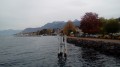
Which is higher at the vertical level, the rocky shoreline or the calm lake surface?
the rocky shoreline

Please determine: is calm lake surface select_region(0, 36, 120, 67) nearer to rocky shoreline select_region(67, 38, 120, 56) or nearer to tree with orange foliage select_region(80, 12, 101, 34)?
rocky shoreline select_region(67, 38, 120, 56)

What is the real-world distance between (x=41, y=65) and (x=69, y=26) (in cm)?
9790

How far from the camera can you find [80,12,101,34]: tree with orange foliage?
80.5 metres

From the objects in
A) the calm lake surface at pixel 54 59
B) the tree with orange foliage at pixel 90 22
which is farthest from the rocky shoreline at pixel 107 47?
the tree with orange foliage at pixel 90 22

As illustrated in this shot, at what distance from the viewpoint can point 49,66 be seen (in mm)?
30141

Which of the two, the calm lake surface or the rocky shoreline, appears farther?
the rocky shoreline

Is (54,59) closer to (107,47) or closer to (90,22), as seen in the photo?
(107,47)

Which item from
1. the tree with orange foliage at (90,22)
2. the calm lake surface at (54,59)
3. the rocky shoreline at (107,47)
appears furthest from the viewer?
the tree with orange foliage at (90,22)

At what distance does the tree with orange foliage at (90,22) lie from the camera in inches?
3169

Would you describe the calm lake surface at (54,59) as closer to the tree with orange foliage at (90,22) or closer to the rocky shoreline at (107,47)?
the rocky shoreline at (107,47)

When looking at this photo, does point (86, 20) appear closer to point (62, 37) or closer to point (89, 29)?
point (89, 29)

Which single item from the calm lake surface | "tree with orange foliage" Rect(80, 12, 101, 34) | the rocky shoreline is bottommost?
the calm lake surface

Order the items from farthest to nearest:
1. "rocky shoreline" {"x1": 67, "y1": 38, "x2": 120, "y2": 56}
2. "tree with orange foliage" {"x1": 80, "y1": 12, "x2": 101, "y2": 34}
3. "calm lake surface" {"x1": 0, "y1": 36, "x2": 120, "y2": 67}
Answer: "tree with orange foliage" {"x1": 80, "y1": 12, "x2": 101, "y2": 34}, "rocky shoreline" {"x1": 67, "y1": 38, "x2": 120, "y2": 56}, "calm lake surface" {"x1": 0, "y1": 36, "x2": 120, "y2": 67}

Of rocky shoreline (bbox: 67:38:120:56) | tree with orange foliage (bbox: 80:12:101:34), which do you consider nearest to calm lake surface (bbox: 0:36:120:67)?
rocky shoreline (bbox: 67:38:120:56)
